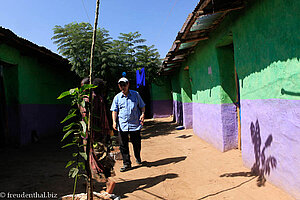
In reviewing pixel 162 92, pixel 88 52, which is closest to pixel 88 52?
pixel 88 52

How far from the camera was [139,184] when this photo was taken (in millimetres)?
3426

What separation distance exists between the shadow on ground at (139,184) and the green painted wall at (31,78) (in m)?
5.01

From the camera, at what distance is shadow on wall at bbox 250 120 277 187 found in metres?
3.02

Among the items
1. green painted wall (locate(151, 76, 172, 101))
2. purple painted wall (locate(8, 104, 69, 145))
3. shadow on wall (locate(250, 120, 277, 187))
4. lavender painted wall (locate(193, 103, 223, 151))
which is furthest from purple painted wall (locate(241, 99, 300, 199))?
green painted wall (locate(151, 76, 172, 101))

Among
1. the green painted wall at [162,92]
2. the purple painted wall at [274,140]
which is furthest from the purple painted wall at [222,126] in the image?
the green painted wall at [162,92]

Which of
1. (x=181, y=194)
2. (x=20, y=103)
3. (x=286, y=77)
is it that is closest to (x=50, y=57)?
(x=20, y=103)

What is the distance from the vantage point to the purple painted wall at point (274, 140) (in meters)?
2.51

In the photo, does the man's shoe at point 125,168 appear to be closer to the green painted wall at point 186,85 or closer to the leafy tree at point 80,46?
the leafy tree at point 80,46

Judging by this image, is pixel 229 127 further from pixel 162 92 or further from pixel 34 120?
pixel 162 92

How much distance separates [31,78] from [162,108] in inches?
354

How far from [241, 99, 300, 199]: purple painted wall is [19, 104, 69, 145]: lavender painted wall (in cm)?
635

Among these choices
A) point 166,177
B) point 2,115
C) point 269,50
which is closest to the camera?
point 269,50

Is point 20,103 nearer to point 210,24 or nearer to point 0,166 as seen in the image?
point 0,166

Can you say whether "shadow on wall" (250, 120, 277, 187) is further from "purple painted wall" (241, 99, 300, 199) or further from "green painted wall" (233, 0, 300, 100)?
"green painted wall" (233, 0, 300, 100)
